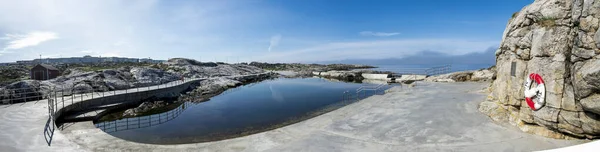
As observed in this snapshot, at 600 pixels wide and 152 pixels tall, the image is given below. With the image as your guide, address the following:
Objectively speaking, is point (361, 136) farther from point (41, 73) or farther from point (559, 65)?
point (41, 73)

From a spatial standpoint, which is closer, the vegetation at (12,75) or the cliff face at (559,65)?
the cliff face at (559,65)

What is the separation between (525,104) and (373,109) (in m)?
7.13

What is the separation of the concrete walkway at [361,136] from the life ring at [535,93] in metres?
1.20

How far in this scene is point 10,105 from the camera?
19500 mm

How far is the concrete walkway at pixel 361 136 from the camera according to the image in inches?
396

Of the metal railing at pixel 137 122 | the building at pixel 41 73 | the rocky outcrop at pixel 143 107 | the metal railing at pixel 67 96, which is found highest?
the building at pixel 41 73

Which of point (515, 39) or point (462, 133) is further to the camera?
point (515, 39)

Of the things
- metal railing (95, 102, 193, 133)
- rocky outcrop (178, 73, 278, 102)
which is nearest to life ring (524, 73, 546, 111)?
metal railing (95, 102, 193, 133)

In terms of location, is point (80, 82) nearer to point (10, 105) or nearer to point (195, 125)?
point (10, 105)

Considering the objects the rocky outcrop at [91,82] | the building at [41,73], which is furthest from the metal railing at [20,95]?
the building at [41,73]

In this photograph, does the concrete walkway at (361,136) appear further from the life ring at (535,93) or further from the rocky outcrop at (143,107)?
the rocky outcrop at (143,107)

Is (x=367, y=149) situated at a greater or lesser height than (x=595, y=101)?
lesser

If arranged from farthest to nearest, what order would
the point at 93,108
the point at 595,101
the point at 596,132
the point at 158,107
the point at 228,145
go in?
the point at 158,107 < the point at 93,108 < the point at 228,145 < the point at 596,132 < the point at 595,101

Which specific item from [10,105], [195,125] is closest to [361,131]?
[195,125]
